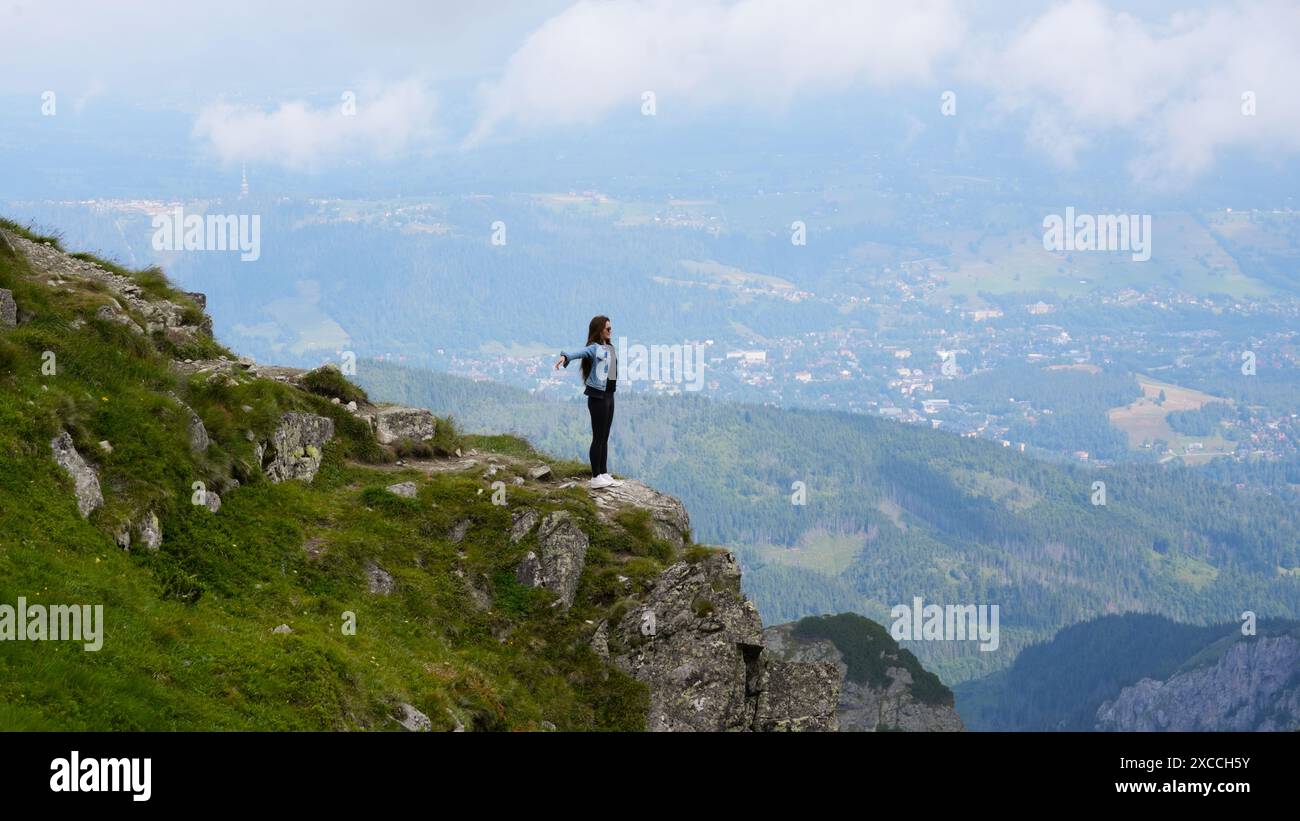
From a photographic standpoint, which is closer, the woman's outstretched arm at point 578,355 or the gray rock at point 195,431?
the gray rock at point 195,431

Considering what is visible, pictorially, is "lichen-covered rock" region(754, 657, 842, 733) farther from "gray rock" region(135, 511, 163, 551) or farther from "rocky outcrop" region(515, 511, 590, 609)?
"gray rock" region(135, 511, 163, 551)

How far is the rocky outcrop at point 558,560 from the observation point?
27250mm

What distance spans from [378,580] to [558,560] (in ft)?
13.8

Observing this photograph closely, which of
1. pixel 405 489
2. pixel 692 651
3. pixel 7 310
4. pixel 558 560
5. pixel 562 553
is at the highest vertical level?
pixel 7 310

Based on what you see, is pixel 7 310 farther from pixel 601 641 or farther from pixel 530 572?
pixel 601 641

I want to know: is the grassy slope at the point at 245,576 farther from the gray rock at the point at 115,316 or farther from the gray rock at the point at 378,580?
the gray rock at the point at 115,316

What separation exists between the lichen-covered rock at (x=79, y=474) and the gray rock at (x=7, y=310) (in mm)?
5356

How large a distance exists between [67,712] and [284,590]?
738 centimetres

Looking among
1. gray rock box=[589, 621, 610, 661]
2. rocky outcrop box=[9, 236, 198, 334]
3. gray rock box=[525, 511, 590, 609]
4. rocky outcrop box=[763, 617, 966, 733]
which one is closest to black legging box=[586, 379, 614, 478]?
gray rock box=[525, 511, 590, 609]

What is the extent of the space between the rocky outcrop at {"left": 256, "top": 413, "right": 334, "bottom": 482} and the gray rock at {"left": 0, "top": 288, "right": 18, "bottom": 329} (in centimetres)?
609

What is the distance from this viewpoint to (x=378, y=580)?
84.4ft

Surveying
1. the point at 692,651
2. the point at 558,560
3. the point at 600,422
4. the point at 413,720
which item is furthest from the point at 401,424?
the point at 413,720

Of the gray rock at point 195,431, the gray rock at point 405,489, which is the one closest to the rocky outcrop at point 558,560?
the gray rock at point 405,489
